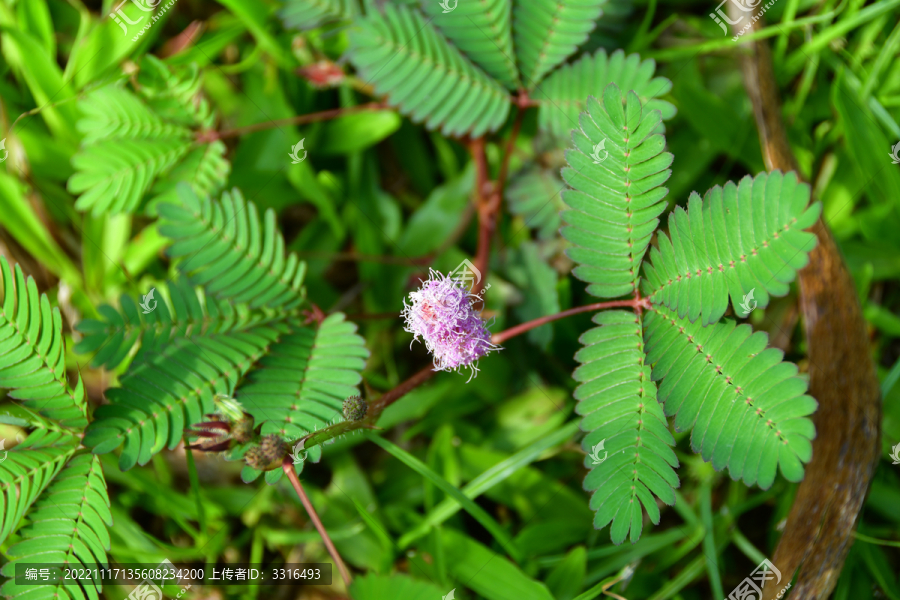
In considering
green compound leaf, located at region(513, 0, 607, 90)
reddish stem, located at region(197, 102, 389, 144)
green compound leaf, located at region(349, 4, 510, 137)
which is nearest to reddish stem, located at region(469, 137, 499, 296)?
green compound leaf, located at region(349, 4, 510, 137)

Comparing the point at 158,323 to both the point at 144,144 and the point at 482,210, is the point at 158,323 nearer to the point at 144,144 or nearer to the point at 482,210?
the point at 144,144

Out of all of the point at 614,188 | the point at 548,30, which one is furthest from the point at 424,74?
the point at 614,188

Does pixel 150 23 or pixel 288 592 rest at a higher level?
pixel 150 23

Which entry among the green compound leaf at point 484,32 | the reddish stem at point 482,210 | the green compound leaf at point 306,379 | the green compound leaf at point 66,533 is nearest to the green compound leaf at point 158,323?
the green compound leaf at point 306,379

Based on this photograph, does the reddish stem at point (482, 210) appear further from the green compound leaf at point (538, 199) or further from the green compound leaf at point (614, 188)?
the green compound leaf at point (614, 188)

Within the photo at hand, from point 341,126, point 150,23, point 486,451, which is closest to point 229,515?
point 486,451

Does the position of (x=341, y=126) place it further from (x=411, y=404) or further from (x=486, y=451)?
(x=486, y=451)

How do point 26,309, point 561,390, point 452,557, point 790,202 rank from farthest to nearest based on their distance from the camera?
point 561,390 → point 452,557 → point 26,309 → point 790,202
